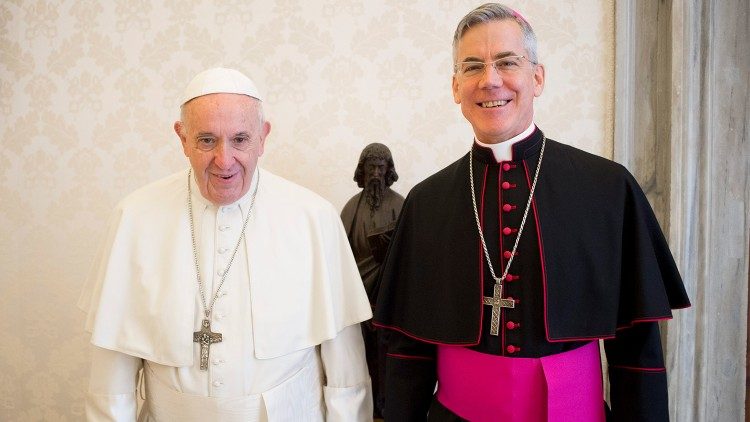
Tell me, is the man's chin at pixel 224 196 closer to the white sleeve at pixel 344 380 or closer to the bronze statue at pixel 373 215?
the white sleeve at pixel 344 380

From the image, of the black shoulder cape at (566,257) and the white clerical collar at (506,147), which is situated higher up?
the white clerical collar at (506,147)

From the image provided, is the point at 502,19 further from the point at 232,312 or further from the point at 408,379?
the point at 232,312

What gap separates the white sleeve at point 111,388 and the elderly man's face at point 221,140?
0.70 metres

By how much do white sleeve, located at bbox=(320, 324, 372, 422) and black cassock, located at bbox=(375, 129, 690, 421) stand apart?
23 centimetres

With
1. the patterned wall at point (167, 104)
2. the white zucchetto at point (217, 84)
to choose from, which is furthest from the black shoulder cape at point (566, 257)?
the patterned wall at point (167, 104)

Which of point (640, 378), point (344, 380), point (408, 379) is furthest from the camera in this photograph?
point (344, 380)

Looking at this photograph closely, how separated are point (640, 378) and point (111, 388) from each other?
1749 millimetres

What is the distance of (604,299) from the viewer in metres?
1.63

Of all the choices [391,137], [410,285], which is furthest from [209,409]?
[391,137]

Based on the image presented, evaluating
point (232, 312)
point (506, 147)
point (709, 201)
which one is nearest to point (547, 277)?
point (506, 147)

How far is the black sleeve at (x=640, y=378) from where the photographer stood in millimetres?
1598

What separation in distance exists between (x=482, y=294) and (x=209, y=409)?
101 centimetres

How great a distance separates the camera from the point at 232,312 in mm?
1979

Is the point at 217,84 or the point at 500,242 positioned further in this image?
the point at 217,84
